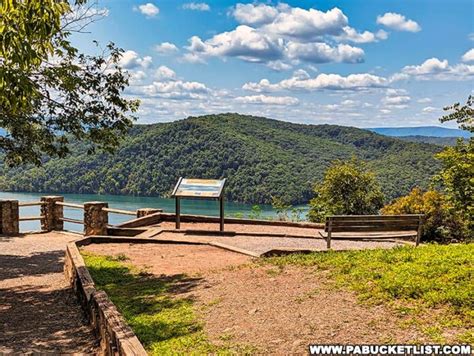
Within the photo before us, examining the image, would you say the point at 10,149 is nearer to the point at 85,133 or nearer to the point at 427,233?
the point at 85,133

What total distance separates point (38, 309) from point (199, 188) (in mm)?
6736

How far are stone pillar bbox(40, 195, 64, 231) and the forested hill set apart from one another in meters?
52.4

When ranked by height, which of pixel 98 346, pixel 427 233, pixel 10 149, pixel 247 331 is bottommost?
pixel 427 233

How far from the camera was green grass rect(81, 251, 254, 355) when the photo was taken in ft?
14.1

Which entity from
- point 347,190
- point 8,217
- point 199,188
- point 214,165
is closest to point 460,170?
point 347,190

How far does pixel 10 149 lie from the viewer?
38.0 feet

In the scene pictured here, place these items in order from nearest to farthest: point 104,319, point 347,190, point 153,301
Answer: point 104,319, point 153,301, point 347,190

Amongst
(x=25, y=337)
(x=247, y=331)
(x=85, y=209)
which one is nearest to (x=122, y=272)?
(x=25, y=337)

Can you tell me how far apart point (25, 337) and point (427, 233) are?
67.8 ft

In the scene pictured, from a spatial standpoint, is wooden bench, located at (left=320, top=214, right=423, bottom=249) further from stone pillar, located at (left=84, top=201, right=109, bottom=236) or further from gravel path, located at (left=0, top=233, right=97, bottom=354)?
stone pillar, located at (left=84, top=201, right=109, bottom=236)

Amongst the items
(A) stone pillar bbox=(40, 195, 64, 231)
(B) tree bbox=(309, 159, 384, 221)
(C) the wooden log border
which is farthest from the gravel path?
(B) tree bbox=(309, 159, 384, 221)

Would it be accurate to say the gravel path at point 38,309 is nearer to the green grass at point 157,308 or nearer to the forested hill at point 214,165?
the green grass at point 157,308

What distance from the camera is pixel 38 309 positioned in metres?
6.81

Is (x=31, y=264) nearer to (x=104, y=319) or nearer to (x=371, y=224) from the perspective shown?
(x=104, y=319)
